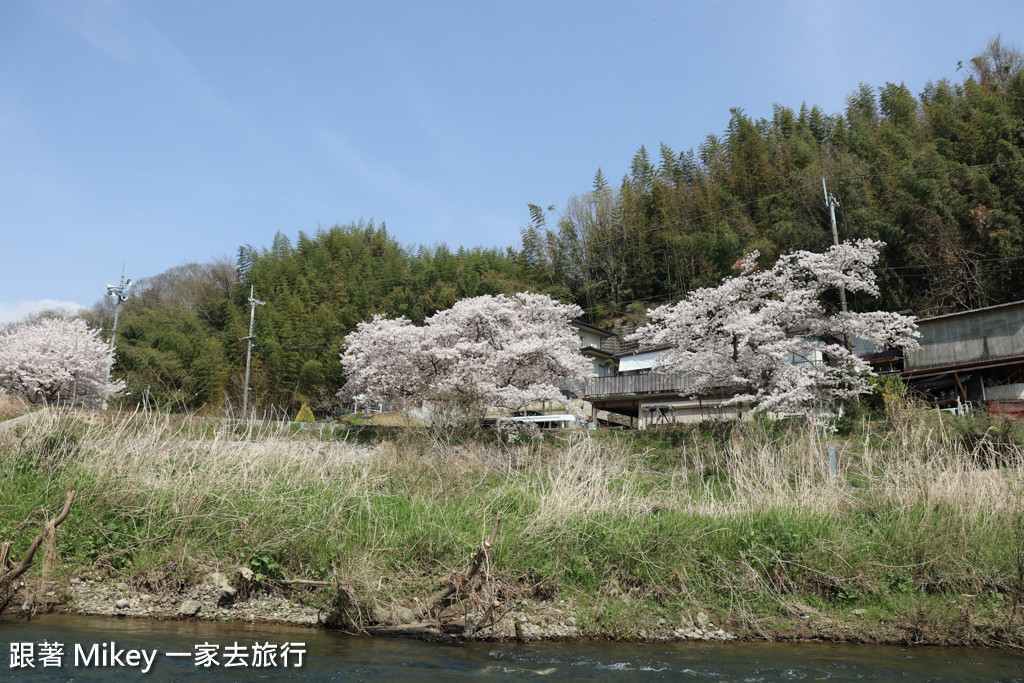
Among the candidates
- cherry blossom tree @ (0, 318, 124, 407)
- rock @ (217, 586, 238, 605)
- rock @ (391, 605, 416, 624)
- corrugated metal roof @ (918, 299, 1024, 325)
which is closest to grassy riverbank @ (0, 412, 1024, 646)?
rock @ (391, 605, 416, 624)

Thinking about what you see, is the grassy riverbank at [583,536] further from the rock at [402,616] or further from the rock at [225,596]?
the rock at [225,596]

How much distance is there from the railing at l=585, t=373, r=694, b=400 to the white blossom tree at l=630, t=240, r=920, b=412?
7.37 m

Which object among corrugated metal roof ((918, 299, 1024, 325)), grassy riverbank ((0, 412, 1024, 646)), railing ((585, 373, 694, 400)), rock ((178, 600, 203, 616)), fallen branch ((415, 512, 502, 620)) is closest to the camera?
fallen branch ((415, 512, 502, 620))

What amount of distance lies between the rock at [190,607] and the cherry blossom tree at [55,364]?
2116 centimetres

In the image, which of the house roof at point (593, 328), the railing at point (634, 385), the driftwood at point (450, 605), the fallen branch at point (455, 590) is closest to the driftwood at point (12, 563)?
the driftwood at point (450, 605)

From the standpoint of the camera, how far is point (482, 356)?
72.2ft

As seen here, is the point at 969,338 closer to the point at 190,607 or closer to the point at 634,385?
the point at 634,385

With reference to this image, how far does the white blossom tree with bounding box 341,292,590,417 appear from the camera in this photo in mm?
20406

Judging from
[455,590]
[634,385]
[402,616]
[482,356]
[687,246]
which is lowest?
[402,616]

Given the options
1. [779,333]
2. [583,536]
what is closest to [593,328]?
[779,333]

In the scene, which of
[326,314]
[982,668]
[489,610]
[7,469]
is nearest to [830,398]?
[982,668]

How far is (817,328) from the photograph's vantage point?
1950 centimetres

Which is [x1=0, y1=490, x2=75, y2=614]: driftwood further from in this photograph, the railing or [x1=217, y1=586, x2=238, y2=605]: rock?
the railing

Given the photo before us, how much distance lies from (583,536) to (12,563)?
591 centimetres
